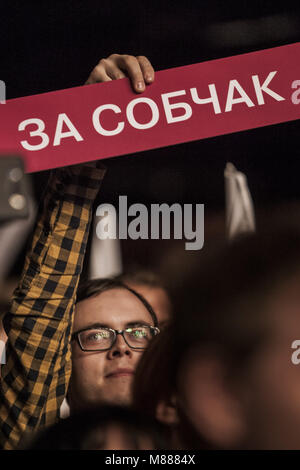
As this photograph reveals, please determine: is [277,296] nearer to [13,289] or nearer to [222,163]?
[222,163]

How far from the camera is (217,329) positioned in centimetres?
128

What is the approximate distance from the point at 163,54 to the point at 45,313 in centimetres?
66

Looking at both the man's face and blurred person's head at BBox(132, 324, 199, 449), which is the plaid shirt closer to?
the man's face

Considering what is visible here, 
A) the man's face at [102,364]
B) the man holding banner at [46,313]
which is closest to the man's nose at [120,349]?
the man's face at [102,364]

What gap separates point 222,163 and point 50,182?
402 mm

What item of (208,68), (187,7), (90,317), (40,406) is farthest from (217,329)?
(187,7)

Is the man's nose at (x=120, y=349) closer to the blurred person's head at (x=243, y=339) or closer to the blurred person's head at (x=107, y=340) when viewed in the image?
the blurred person's head at (x=107, y=340)

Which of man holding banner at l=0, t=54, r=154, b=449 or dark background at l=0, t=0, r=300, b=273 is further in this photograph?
dark background at l=0, t=0, r=300, b=273

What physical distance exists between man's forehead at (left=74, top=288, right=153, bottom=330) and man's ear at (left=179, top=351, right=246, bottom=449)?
0.51ft

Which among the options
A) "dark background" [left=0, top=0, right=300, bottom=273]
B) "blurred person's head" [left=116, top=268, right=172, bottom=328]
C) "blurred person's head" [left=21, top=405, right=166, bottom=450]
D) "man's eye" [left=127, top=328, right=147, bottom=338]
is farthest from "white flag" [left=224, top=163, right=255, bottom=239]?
"blurred person's head" [left=21, top=405, right=166, bottom=450]

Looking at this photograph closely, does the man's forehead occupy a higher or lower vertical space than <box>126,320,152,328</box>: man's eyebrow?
higher

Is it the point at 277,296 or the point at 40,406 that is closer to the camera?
the point at 40,406

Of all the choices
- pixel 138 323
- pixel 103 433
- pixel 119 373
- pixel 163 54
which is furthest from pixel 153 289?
pixel 163 54

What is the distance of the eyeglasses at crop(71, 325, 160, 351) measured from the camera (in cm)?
125
